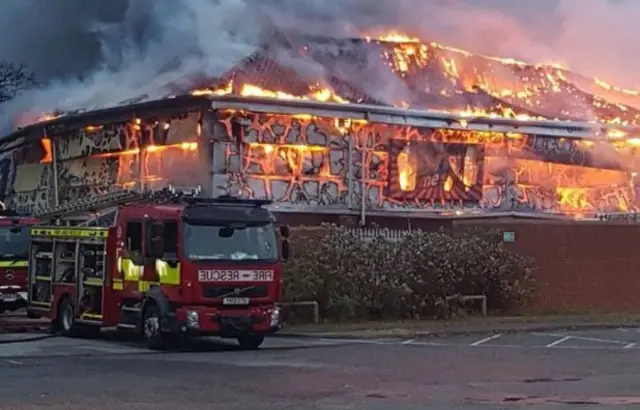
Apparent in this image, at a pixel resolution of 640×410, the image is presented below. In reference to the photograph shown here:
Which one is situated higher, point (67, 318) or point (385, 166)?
point (385, 166)

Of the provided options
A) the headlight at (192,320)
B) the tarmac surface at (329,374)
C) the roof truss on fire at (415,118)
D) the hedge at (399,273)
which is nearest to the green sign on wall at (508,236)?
the hedge at (399,273)

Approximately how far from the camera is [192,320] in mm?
19031

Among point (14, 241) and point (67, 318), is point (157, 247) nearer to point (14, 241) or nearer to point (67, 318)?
point (67, 318)

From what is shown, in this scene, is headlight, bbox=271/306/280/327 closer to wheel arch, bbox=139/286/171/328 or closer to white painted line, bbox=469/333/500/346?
wheel arch, bbox=139/286/171/328

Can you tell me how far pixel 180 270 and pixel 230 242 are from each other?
1.01 meters

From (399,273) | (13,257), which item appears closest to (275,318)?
(399,273)

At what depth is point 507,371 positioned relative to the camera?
16.5 metres

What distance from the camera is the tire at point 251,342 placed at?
784 inches

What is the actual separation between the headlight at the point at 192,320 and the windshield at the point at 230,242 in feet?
2.96

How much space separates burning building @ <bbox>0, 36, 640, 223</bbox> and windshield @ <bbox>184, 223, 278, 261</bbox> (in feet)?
42.6

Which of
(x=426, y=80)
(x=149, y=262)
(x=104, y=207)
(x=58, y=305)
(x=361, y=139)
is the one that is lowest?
(x=58, y=305)

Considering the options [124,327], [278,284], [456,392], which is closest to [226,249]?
[278,284]

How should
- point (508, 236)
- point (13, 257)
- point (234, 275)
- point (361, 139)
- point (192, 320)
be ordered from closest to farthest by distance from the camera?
point (192, 320) < point (234, 275) < point (13, 257) < point (508, 236) < point (361, 139)

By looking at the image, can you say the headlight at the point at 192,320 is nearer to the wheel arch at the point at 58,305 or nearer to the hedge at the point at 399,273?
the wheel arch at the point at 58,305
